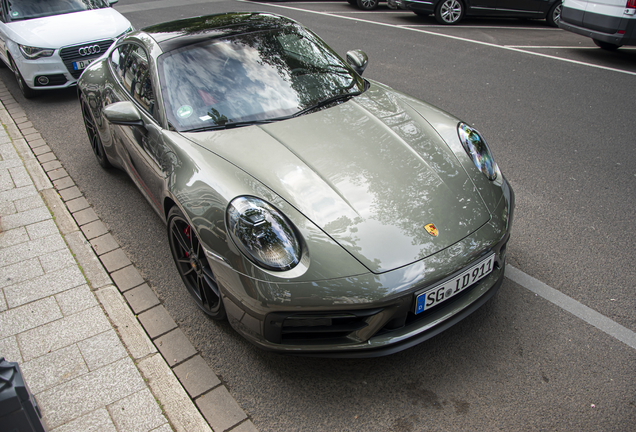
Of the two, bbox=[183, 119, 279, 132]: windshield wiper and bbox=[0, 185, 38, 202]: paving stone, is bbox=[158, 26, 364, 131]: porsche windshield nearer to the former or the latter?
bbox=[183, 119, 279, 132]: windshield wiper

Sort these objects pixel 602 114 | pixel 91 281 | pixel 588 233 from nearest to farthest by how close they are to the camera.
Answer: pixel 91 281
pixel 588 233
pixel 602 114

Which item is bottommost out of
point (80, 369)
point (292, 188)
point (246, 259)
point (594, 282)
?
point (80, 369)

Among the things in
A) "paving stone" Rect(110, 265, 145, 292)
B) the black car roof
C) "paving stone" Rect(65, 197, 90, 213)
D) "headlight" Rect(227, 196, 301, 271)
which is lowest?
"paving stone" Rect(110, 265, 145, 292)

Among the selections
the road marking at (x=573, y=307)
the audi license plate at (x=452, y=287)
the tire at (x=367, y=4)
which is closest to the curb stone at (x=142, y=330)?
the audi license plate at (x=452, y=287)

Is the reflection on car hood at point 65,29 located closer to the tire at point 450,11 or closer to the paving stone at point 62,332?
the paving stone at point 62,332

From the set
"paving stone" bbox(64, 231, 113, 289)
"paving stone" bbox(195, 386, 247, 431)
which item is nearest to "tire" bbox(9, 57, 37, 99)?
"paving stone" bbox(64, 231, 113, 289)

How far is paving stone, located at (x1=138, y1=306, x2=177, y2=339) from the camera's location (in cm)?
280

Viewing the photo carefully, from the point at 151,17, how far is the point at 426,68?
9256mm

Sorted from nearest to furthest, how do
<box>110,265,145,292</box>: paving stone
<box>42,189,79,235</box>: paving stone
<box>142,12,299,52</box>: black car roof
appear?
<box>110,265,145,292</box>: paving stone, <box>142,12,299,52</box>: black car roof, <box>42,189,79,235</box>: paving stone

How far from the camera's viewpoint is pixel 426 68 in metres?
7.47

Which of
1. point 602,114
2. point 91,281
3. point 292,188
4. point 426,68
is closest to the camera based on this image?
point 292,188

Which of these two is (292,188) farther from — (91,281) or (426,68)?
(426,68)

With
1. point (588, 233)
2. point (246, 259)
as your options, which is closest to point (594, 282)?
point (588, 233)

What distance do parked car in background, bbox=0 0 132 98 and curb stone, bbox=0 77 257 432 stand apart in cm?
264
